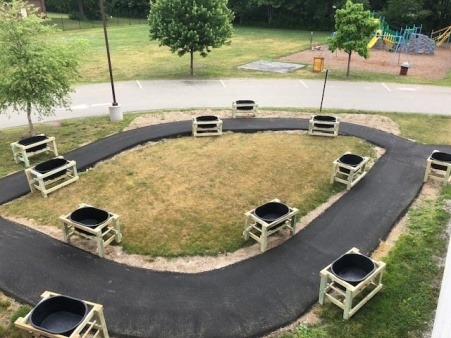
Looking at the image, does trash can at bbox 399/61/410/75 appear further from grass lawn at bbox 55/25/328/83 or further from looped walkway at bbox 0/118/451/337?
looped walkway at bbox 0/118/451/337

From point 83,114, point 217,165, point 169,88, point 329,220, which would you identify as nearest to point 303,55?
point 169,88

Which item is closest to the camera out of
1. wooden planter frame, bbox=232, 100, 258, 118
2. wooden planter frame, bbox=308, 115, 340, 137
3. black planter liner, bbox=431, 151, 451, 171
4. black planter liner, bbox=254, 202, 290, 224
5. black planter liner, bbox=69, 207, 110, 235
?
black planter liner, bbox=69, 207, 110, 235

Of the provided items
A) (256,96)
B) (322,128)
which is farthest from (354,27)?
(322,128)

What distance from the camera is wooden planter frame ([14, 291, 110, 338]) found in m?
5.96

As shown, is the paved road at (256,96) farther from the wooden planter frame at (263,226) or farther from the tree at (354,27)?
the wooden planter frame at (263,226)

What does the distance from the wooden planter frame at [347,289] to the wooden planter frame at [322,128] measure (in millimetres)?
7738

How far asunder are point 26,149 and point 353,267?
33.6 ft

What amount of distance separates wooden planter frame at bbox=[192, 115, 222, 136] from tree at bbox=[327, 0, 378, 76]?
11573 mm

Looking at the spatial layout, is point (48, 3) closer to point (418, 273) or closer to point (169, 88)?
point (169, 88)

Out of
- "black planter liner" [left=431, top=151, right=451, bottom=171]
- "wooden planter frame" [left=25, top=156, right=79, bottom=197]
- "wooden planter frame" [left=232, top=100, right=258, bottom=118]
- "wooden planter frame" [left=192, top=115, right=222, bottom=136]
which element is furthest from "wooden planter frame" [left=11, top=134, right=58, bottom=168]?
"black planter liner" [left=431, top=151, right=451, bottom=171]

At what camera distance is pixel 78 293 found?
24.2 ft

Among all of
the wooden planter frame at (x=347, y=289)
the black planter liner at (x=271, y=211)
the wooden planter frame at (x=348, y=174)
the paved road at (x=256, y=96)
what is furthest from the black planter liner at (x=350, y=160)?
the paved road at (x=256, y=96)

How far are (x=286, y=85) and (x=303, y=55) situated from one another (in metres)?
9.52

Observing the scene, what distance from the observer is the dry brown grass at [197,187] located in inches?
363
